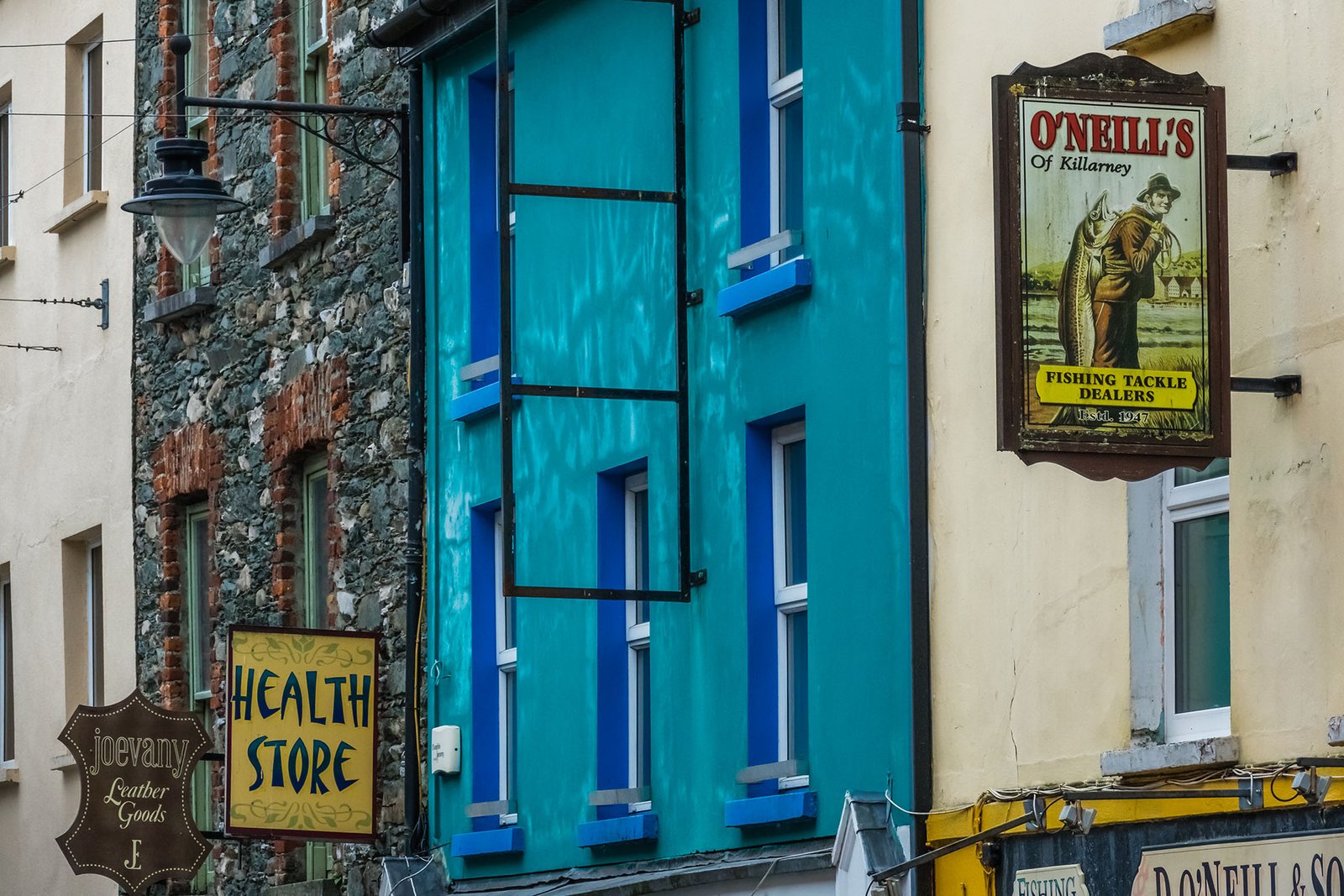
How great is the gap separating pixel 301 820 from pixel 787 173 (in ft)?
17.1

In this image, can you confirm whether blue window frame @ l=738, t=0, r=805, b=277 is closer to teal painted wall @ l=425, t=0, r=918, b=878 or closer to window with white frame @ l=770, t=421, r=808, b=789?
teal painted wall @ l=425, t=0, r=918, b=878

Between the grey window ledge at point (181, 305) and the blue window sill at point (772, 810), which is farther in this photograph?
the grey window ledge at point (181, 305)

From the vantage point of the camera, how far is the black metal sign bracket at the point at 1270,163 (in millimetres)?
10875

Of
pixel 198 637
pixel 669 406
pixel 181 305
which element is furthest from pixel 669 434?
pixel 198 637

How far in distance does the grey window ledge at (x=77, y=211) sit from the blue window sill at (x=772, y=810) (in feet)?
34.9

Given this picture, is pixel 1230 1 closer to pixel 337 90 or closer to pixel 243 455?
pixel 337 90

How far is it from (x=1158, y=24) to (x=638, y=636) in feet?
18.0

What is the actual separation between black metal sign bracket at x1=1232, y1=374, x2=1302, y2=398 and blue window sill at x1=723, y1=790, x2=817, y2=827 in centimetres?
380

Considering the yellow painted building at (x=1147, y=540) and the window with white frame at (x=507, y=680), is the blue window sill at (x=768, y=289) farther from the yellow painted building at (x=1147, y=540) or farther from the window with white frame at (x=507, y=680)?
the window with white frame at (x=507, y=680)

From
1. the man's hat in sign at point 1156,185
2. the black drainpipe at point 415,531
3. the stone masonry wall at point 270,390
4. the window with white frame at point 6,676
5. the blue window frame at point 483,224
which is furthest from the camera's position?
the window with white frame at point 6,676

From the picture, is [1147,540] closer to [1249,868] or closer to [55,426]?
[1249,868]

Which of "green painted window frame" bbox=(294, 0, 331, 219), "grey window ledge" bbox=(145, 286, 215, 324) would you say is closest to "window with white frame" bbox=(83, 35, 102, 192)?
"grey window ledge" bbox=(145, 286, 215, 324)

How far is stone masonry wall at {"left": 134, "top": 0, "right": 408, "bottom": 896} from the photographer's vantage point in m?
18.9

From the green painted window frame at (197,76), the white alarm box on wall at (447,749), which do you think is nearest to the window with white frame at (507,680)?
the white alarm box on wall at (447,749)
